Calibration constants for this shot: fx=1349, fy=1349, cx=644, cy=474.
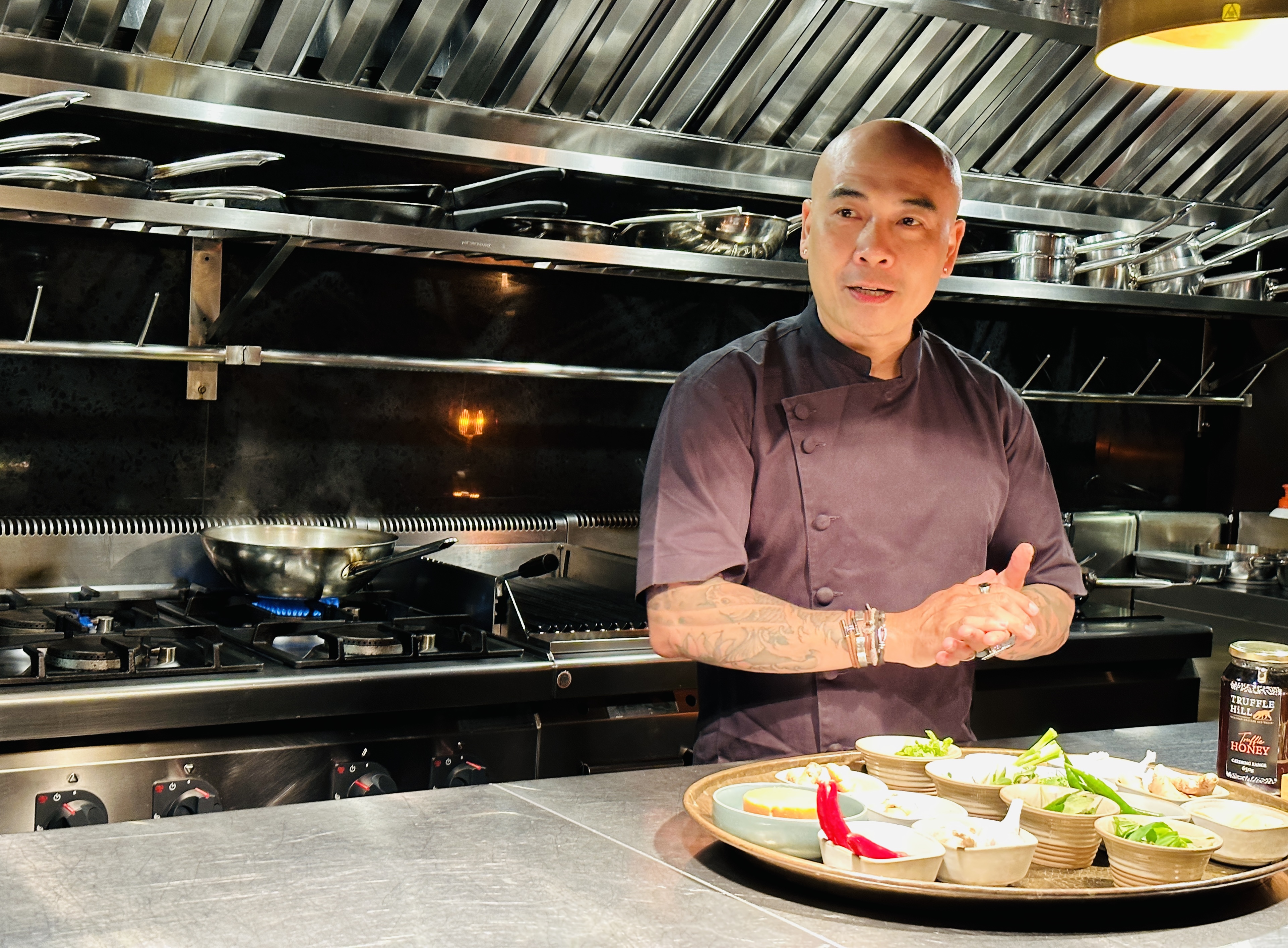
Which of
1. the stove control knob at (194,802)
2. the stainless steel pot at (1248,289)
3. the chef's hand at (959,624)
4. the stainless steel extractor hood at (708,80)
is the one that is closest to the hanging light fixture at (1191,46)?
the chef's hand at (959,624)

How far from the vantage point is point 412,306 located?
336 centimetres

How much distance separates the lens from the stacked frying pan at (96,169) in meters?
2.32

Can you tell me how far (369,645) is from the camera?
257 centimetres

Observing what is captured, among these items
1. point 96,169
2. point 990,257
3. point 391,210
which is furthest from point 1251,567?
point 96,169

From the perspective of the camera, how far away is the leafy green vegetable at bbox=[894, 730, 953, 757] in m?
1.56

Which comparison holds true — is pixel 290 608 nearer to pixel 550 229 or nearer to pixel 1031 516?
pixel 550 229

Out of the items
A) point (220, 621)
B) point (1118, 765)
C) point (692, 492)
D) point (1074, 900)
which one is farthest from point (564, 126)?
point (1074, 900)

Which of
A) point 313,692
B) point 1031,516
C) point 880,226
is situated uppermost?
point 880,226

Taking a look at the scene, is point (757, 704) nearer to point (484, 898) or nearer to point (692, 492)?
point (692, 492)

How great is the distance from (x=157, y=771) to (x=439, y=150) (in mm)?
1457

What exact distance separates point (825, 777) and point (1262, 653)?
56 cm

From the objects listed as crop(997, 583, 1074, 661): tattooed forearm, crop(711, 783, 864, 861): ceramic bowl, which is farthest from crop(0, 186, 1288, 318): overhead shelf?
crop(711, 783, 864, 861): ceramic bowl

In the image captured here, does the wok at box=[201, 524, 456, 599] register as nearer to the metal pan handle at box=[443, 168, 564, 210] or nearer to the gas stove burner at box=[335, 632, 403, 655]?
the gas stove burner at box=[335, 632, 403, 655]

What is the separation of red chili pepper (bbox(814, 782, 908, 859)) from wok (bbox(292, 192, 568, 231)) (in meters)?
1.84
